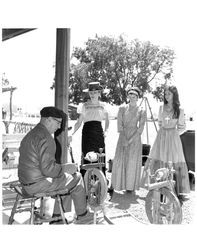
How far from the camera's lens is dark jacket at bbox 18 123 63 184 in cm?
240

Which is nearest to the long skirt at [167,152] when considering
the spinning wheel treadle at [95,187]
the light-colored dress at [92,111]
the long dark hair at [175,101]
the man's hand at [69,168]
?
the long dark hair at [175,101]

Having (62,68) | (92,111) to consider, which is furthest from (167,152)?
(62,68)

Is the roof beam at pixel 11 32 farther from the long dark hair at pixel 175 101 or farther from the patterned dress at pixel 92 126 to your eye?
the long dark hair at pixel 175 101

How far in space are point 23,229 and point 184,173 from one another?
2.13 metres

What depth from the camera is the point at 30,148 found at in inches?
94.9

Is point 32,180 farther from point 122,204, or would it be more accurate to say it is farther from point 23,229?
point 122,204

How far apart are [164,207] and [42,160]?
105 cm

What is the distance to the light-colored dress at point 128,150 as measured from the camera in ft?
13.3

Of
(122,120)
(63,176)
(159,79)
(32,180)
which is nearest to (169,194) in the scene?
(63,176)

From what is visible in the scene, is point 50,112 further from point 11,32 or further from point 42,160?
point 11,32

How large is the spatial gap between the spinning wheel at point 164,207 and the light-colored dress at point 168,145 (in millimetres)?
1037

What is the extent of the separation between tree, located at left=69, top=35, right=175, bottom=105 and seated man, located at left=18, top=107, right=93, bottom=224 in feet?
15.7

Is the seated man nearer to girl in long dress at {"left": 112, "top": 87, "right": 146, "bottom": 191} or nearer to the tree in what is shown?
girl in long dress at {"left": 112, "top": 87, "right": 146, "bottom": 191}

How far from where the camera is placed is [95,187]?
289 cm
